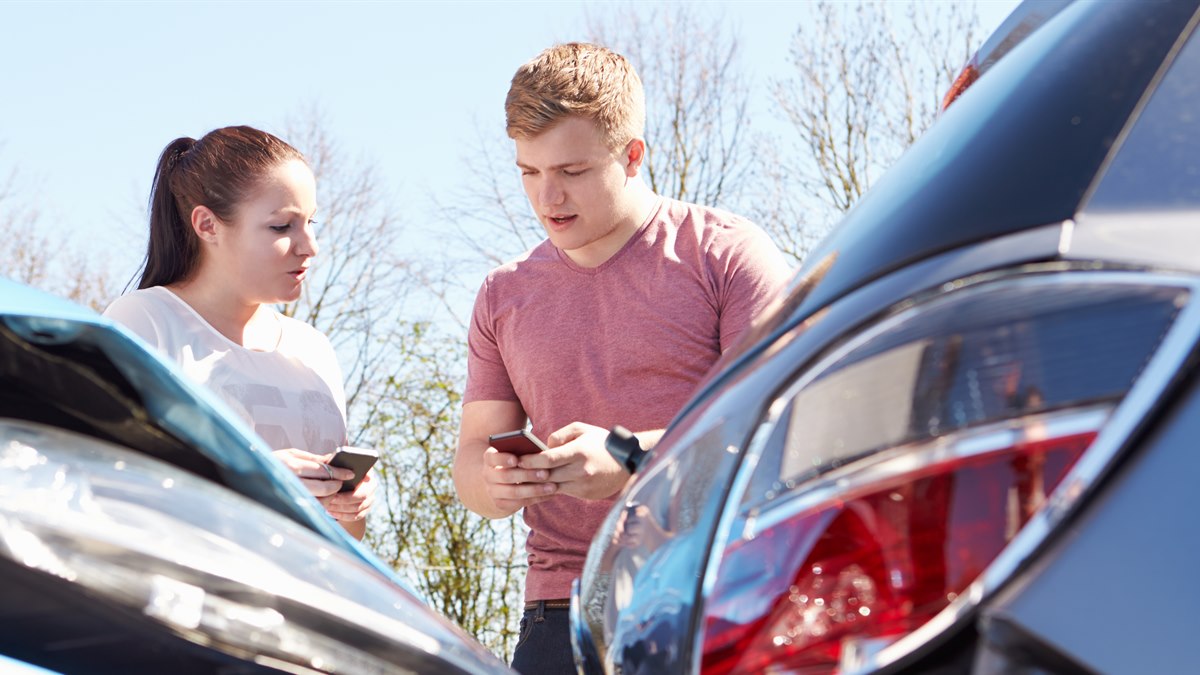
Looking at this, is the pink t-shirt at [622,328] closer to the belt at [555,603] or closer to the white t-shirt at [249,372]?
the belt at [555,603]

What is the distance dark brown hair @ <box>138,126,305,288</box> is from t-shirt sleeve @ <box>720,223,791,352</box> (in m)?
1.22

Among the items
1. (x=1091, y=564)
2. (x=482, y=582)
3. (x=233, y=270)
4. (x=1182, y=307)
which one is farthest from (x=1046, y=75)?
(x=482, y=582)

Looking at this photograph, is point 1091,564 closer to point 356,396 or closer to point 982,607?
point 982,607

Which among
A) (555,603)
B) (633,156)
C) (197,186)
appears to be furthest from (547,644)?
(197,186)

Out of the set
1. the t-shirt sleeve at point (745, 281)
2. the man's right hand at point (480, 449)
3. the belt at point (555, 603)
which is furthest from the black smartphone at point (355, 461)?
the t-shirt sleeve at point (745, 281)

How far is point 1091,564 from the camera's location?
0.73 metres

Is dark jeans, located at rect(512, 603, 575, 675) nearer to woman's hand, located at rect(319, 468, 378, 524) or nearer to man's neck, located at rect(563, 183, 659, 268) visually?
woman's hand, located at rect(319, 468, 378, 524)

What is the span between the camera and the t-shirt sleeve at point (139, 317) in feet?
9.27

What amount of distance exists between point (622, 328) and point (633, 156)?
44cm

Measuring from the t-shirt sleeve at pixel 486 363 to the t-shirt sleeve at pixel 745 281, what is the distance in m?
0.54

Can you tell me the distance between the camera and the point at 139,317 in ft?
9.32

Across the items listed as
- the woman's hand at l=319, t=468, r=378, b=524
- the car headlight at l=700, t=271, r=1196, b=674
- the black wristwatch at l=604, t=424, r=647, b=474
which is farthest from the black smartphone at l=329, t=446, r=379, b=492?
the car headlight at l=700, t=271, r=1196, b=674

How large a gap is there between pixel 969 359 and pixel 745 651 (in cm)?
24

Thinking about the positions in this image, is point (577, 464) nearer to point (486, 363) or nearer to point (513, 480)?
point (513, 480)
